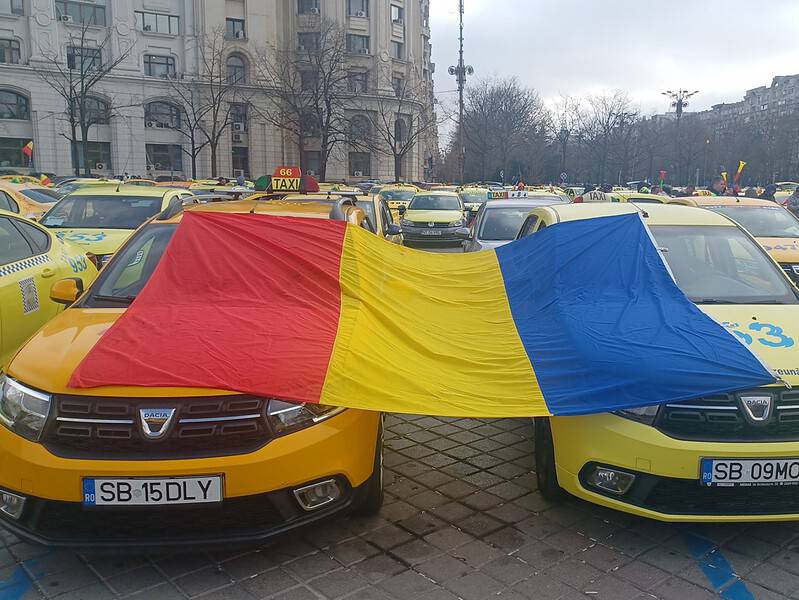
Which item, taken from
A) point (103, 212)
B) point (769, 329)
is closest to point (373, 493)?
point (769, 329)

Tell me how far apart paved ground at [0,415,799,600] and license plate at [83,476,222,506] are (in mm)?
495

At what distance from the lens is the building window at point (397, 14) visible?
6794cm

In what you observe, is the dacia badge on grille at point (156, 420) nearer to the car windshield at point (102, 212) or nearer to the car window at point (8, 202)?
the car windshield at point (102, 212)

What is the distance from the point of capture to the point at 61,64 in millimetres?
52156

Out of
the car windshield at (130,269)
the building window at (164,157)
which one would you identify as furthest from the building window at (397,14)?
the car windshield at (130,269)

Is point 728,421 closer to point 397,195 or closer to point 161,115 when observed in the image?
point 397,195

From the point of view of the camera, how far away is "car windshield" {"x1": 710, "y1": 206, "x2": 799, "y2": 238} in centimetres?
1105

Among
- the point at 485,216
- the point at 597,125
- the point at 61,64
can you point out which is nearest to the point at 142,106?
the point at 61,64

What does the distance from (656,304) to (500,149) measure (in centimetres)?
5605

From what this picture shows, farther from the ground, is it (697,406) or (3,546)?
(697,406)

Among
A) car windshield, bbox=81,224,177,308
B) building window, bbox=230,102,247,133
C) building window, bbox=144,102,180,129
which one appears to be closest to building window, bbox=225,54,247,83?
building window, bbox=230,102,247,133

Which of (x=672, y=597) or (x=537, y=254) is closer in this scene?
(x=672, y=597)

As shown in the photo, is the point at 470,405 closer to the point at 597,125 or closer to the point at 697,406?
the point at 697,406

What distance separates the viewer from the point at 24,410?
354cm
